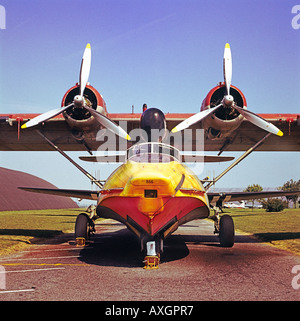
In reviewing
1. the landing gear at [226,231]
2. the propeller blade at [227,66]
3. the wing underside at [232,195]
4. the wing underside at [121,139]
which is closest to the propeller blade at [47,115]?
the wing underside at [121,139]

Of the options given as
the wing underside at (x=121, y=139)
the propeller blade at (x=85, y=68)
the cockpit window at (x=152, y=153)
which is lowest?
the cockpit window at (x=152, y=153)

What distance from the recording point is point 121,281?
16.7ft

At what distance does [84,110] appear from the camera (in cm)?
1006

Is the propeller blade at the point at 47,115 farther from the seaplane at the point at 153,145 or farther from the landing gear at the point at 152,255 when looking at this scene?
the landing gear at the point at 152,255

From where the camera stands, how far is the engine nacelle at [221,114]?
10141 millimetres

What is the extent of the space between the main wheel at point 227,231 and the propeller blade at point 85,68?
6.13 m

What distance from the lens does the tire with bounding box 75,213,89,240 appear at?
30.8ft

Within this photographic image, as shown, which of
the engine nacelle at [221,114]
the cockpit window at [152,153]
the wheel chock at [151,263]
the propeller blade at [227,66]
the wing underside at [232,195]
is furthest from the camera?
the wing underside at [232,195]

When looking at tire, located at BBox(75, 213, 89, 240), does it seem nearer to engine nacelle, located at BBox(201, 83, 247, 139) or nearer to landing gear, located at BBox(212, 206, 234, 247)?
landing gear, located at BBox(212, 206, 234, 247)

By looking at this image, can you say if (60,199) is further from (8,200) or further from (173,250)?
(173,250)

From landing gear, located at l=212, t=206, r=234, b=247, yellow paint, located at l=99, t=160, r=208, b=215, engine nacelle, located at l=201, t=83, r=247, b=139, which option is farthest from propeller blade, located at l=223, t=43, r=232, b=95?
yellow paint, located at l=99, t=160, r=208, b=215

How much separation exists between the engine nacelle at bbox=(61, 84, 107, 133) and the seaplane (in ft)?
0.11

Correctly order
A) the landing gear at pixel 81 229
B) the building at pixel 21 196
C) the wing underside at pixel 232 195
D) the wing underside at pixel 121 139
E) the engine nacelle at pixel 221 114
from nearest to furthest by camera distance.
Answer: the landing gear at pixel 81 229 < the engine nacelle at pixel 221 114 < the wing underside at pixel 232 195 < the wing underside at pixel 121 139 < the building at pixel 21 196

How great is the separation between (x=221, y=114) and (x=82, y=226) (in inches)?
229
